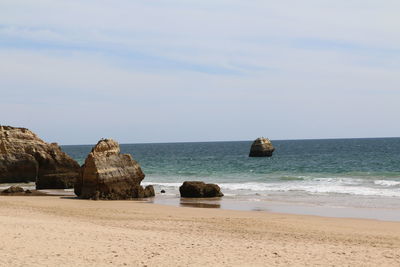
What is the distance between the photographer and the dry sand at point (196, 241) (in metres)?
12.0

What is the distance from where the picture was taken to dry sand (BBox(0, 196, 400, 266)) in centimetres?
1202

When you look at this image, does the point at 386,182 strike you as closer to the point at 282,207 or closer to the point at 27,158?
the point at 282,207

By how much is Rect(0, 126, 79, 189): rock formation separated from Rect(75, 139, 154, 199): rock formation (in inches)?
444

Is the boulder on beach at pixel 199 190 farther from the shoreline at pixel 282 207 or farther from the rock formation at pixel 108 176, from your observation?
the rock formation at pixel 108 176

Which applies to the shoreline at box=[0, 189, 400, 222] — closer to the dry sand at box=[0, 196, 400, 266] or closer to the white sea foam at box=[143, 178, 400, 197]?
the dry sand at box=[0, 196, 400, 266]

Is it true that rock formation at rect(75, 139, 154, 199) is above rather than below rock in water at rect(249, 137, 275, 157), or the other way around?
below

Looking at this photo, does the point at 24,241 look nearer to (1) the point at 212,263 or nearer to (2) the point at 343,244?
(1) the point at 212,263

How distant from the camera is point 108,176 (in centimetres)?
3006

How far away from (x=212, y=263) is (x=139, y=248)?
7.19 feet

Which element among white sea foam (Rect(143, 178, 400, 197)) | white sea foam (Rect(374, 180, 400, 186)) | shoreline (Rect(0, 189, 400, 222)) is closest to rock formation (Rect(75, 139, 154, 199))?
shoreline (Rect(0, 189, 400, 222))

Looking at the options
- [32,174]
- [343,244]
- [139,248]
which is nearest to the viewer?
[139,248]

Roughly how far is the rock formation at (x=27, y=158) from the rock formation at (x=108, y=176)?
444 inches

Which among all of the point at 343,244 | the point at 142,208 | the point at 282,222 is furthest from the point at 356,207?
the point at 343,244

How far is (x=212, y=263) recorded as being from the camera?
11.8 meters
